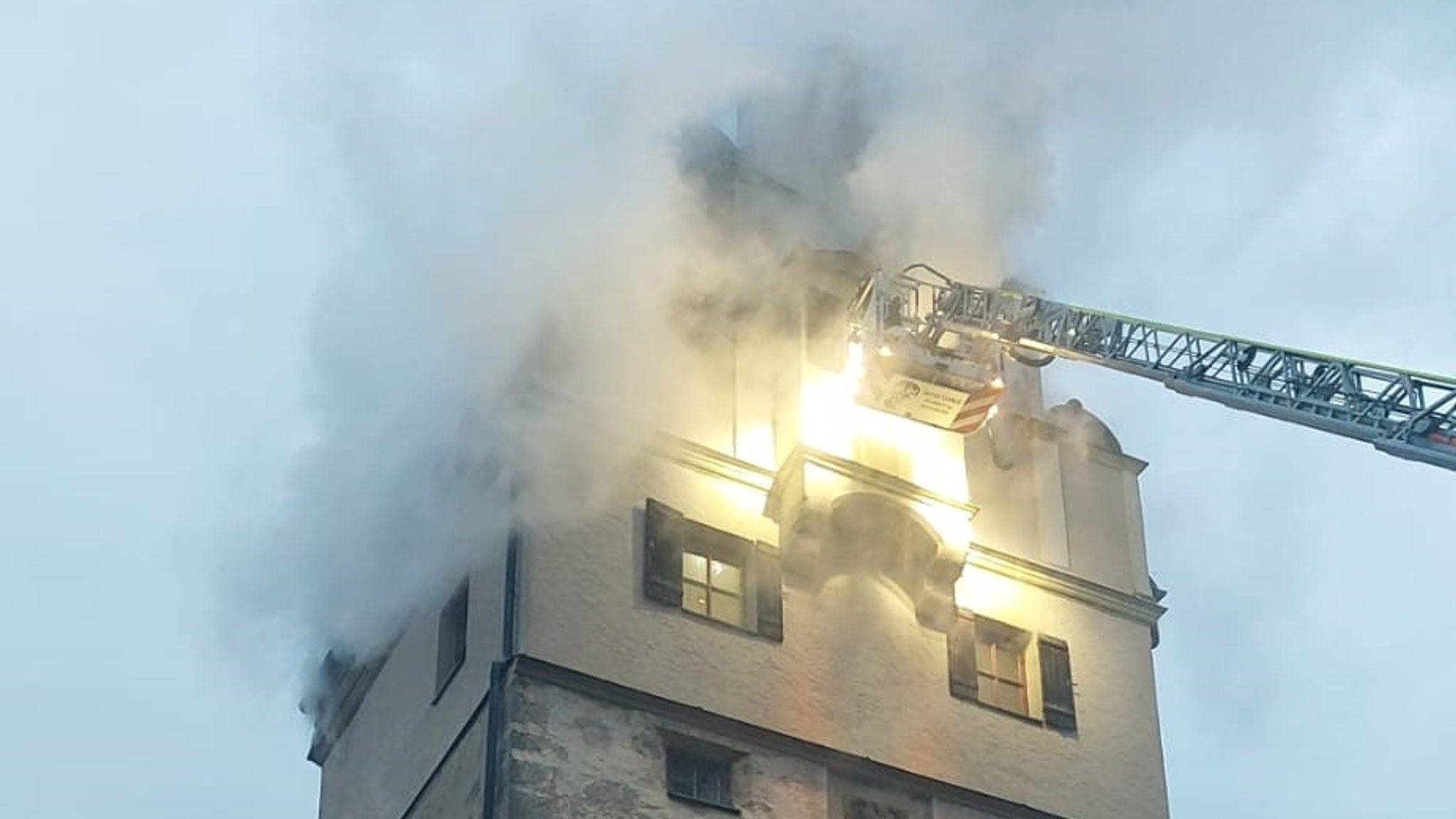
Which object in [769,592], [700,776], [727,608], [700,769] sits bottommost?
[700,776]

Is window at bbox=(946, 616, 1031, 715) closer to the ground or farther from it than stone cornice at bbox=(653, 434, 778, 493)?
closer to the ground

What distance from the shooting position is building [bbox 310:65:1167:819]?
32.9 metres

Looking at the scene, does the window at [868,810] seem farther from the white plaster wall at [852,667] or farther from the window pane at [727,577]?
the window pane at [727,577]

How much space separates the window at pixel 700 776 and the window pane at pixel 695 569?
8.87 feet

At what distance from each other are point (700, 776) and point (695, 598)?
2.68 meters

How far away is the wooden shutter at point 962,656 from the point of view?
36156mm

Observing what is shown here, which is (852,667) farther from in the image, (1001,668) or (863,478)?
(1001,668)

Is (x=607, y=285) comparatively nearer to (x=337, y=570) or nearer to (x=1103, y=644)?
(x=337, y=570)

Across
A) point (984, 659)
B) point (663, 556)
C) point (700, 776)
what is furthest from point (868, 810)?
point (663, 556)

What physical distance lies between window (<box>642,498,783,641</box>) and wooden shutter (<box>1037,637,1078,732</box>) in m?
4.51

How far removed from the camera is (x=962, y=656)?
120 ft

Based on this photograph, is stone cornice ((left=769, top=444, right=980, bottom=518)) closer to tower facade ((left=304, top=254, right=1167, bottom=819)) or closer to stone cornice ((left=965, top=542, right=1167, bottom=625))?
tower facade ((left=304, top=254, right=1167, bottom=819))

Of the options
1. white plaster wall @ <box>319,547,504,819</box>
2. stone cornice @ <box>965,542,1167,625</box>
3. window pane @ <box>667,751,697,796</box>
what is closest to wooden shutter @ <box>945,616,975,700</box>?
stone cornice @ <box>965,542,1167,625</box>

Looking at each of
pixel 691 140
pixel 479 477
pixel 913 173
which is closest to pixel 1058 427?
pixel 913 173
